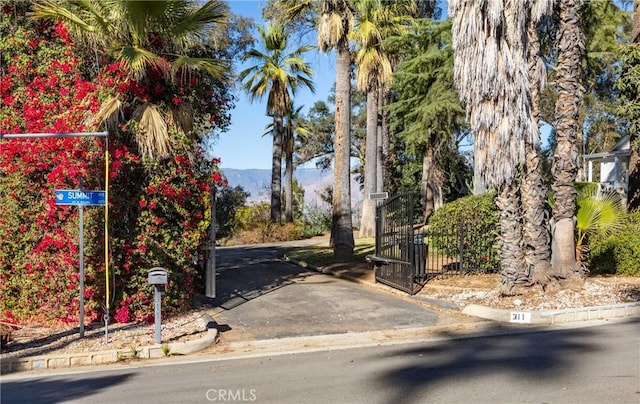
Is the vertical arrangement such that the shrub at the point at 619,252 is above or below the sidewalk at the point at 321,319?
above

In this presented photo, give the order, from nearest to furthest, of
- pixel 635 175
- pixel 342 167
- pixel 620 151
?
pixel 635 175 → pixel 342 167 → pixel 620 151

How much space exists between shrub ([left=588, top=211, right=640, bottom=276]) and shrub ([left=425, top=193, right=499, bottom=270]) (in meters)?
2.55

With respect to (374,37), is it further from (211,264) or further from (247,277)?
(211,264)

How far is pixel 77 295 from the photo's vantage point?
10445 mm

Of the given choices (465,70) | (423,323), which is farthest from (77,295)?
(465,70)

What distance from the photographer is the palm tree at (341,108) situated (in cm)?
1848

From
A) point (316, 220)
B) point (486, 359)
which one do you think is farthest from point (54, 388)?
point (316, 220)

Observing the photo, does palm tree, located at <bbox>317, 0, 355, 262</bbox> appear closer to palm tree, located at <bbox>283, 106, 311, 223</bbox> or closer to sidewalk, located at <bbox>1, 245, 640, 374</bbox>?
sidewalk, located at <bbox>1, 245, 640, 374</bbox>


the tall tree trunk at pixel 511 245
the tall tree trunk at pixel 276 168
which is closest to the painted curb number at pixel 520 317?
the tall tree trunk at pixel 511 245

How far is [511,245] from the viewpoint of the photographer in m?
12.0

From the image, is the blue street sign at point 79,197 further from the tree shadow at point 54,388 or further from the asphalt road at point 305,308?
the asphalt road at point 305,308

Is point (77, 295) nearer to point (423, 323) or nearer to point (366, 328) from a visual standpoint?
point (366, 328)

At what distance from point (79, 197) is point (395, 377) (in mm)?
5890
